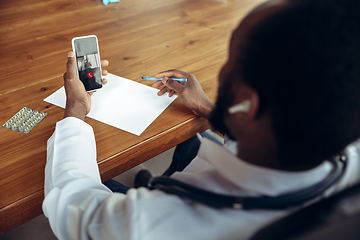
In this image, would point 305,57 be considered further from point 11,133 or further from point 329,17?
point 11,133

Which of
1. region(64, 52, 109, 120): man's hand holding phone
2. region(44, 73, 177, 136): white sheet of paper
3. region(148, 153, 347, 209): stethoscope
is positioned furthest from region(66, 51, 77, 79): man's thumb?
region(148, 153, 347, 209): stethoscope

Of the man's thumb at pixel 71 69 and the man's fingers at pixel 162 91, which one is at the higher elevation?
the man's thumb at pixel 71 69

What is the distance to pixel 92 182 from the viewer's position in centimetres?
61

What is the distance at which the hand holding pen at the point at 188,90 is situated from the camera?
2.86ft

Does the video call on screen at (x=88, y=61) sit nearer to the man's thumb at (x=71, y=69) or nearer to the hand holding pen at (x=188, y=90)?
the man's thumb at (x=71, y=69)

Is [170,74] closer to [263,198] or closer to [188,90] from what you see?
[188,90]

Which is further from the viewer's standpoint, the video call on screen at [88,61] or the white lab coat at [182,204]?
the video call on screen at [88,61]

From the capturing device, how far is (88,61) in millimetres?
893

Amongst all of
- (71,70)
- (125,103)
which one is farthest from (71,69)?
(125,103)

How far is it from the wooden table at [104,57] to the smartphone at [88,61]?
5.1 inches

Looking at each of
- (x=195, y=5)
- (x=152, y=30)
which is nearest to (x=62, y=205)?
(x=152, y=30)

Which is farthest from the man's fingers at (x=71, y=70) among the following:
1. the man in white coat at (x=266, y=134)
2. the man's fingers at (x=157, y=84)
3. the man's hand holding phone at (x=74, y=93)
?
the man in white coat at (x=266, y=134)

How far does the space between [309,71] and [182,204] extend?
282mm

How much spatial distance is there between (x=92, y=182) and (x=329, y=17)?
1.74ft
